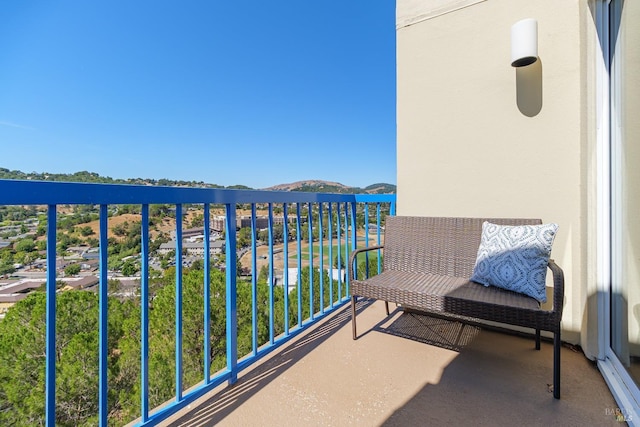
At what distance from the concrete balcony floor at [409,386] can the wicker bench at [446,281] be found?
171 millimetres

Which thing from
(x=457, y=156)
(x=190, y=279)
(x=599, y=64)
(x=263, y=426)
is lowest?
(x=190, y=279)

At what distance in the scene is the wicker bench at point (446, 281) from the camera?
1617 millimetres

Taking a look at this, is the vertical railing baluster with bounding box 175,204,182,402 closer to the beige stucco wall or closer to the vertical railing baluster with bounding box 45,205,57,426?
the vertical railing baluster with bounding box 45,205,57,426

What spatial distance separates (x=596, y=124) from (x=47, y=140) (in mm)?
31284

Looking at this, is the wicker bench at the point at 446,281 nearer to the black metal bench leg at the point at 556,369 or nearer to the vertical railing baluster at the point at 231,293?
the black metal bench leg at the point at 556,369

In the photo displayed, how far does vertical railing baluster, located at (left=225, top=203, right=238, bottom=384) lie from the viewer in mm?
1807

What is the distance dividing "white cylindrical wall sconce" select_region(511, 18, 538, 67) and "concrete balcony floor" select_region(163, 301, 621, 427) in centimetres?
211

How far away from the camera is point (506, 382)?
178 cm

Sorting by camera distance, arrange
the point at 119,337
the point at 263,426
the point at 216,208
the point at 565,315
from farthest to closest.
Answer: the point at 119,337, the point at 565,315, the point at 216,208, the point at 263,426

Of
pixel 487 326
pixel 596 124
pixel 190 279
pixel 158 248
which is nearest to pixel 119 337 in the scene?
pixel 190 279

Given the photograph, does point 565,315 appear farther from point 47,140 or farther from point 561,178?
point 47,140

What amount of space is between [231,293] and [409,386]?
3.88ft

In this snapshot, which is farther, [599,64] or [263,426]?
[599,64]

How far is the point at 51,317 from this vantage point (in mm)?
1101
